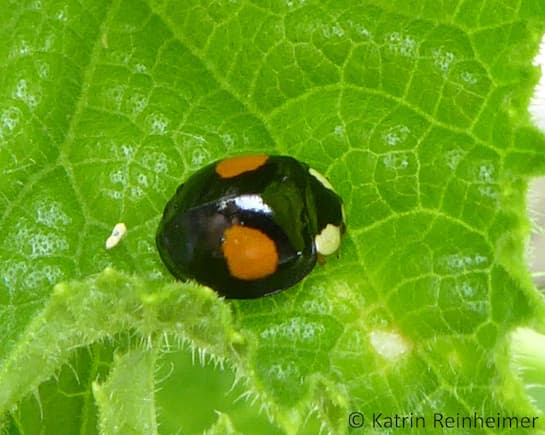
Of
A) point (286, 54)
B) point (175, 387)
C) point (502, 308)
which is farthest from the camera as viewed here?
point (175, 387)

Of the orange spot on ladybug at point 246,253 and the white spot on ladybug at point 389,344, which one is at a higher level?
the orange spot on ladybug at point 246,253

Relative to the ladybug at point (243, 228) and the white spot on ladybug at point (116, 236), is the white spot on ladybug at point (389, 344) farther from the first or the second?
the white spot on ladybug at point (116, 236)

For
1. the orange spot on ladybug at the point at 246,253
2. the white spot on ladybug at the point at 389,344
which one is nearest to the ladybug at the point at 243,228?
the orange spot on ladybug at the point at 246,253

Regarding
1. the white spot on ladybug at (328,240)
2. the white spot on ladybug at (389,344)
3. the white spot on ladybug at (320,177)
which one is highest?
the white spot on ladybug at (320,177)

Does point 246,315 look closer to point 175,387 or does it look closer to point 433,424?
point 433,424

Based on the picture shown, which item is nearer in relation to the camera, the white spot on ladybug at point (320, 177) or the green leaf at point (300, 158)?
the green leaf at point (300, 158)

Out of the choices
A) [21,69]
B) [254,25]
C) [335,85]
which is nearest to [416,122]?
[335,85]

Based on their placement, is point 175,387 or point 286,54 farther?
point 175,387

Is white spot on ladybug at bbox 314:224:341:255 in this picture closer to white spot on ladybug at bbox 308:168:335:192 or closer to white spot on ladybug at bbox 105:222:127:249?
white spot on ladybug at bbox 308:168:335:192
